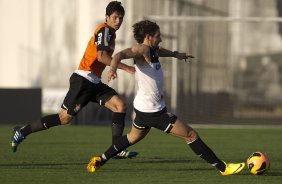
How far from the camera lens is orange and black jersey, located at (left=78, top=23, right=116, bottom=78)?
13.1 meters

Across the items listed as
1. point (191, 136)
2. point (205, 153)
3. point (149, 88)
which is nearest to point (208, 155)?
point (205, 153)

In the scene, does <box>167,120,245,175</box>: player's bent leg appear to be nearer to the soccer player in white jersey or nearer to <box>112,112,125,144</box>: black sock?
the soccer player in white jersey

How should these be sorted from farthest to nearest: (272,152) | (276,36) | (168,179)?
(276,36)
(272,152)
(168,179)

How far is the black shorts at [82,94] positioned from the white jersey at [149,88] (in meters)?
2.24

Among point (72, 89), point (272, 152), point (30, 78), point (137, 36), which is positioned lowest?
point (30, 78)

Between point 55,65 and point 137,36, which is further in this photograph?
point 55,65

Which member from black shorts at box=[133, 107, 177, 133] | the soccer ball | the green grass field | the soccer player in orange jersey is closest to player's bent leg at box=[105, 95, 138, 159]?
→ the soccer player in orange jersey

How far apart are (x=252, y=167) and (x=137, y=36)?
2089 mm

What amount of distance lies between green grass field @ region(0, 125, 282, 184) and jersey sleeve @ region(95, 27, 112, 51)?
5.13 ft

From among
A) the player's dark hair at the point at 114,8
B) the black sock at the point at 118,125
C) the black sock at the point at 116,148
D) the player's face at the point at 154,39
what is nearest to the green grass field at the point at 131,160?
the black sock at the point at 116,148

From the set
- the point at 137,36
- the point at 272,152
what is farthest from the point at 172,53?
the point at 272,152

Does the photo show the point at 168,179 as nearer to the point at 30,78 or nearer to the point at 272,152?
the point at 272,152

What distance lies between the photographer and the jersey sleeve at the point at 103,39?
13.0m

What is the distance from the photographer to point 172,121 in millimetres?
11328
